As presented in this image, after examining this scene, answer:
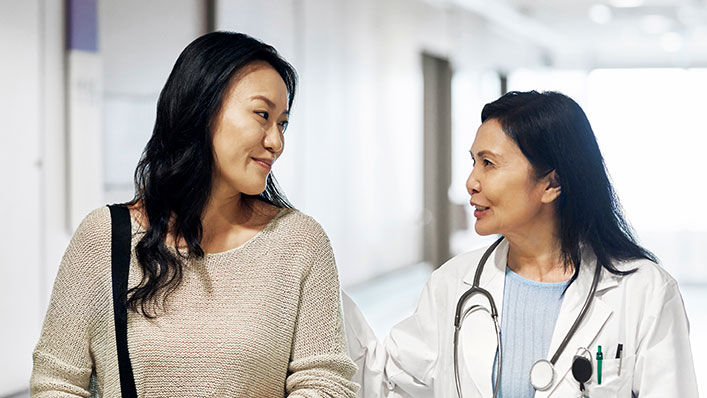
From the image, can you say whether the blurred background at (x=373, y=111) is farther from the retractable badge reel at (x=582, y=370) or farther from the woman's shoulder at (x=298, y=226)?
the retractable badge reel at (x=582, y=370)

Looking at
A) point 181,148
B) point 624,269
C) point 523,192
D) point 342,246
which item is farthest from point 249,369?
point 342,246

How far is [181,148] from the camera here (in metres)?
1.75

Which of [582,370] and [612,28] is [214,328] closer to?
[582,370]

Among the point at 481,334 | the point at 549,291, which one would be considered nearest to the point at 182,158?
the point at 481,334

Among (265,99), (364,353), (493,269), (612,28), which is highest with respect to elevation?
(612,28)

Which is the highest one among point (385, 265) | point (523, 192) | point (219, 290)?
point (523, 192)

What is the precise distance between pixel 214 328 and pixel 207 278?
12 centimetres

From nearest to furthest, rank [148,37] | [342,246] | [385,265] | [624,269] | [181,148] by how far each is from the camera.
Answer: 1. [181,148]
2. [624,269]
3. [148,37]
4. [342,246]
5. [385,265]

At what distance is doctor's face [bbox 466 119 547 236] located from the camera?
1.89 meters

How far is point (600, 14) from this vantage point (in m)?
8.37

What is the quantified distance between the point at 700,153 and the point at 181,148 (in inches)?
271

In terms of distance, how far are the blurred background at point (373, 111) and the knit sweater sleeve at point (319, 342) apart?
9.34 feet

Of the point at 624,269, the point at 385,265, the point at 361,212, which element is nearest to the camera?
the point at 624,269

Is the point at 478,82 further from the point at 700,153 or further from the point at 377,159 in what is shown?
the point at 700,153
